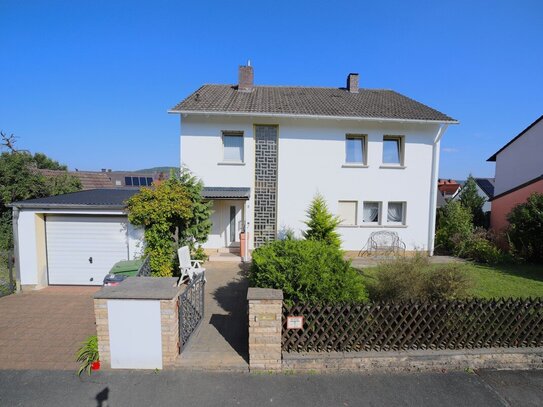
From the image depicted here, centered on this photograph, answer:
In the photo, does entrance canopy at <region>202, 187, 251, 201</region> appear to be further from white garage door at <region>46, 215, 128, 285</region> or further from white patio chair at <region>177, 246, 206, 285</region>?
white garage door at <region>46, 215, 128, 285</region>

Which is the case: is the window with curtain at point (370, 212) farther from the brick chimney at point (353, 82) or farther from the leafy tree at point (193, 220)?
the leafy tree at point (193, 220)

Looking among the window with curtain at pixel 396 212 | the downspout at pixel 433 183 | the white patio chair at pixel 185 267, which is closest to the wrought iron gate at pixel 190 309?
the white patio chair at pixel 185 267

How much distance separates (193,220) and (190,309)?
4.51 m

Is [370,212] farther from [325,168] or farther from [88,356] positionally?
[88,356]

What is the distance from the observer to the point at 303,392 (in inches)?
151

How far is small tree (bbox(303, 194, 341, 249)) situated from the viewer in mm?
11029

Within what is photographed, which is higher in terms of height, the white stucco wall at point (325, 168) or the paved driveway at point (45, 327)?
the white stucco wall at point (325, 168)

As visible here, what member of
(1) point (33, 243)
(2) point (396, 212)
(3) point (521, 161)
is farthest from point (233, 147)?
(3) point (521, 161)

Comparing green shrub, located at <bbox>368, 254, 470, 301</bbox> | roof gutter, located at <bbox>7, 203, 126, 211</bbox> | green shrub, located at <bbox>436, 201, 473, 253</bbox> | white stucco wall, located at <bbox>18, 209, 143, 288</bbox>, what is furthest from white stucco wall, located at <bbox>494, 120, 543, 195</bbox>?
roof gutter, located at <bbox>7, 203, 126, 211</bbox>

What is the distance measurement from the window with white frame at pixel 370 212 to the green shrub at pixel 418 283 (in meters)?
6.86

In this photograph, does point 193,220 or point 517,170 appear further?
point 517,170

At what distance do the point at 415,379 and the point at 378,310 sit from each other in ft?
3.61

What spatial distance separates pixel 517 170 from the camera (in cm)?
1739

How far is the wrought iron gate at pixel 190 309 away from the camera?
181 inches
